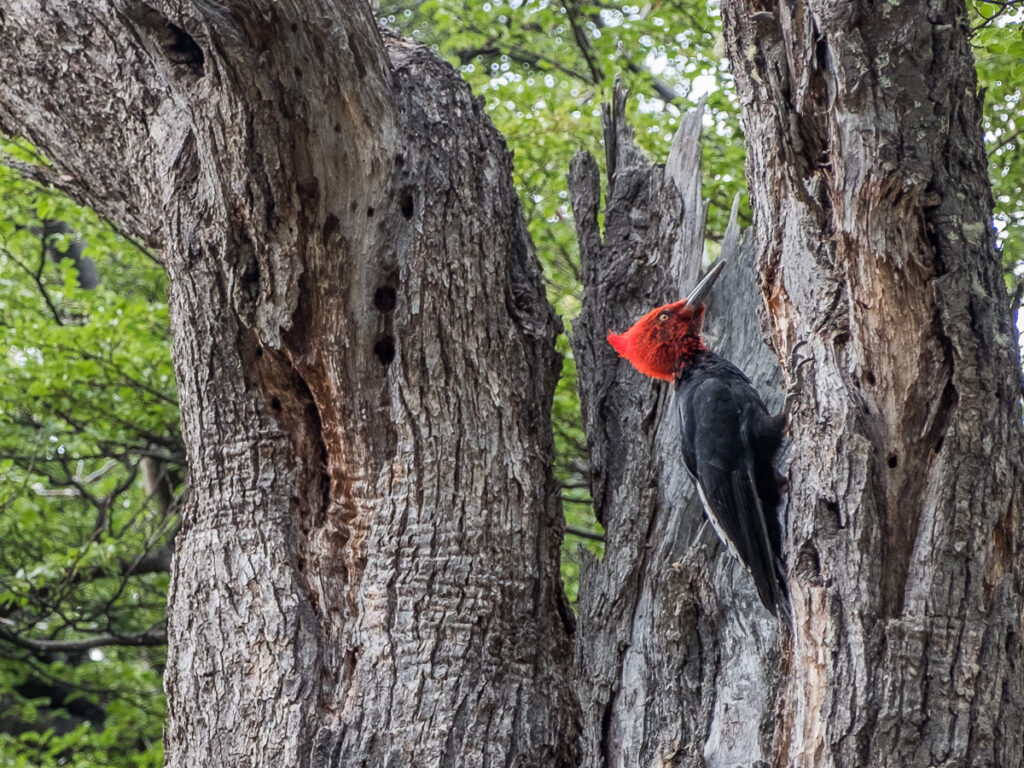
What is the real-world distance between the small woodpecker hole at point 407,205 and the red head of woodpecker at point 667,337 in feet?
3.03

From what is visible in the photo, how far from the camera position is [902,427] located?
208 cm

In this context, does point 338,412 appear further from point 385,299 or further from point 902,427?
point 902,427

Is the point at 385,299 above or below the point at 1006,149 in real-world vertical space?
below

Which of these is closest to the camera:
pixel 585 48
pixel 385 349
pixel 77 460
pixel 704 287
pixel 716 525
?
pixel 385 349

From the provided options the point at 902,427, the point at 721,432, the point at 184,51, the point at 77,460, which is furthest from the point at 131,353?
the point at 902,427

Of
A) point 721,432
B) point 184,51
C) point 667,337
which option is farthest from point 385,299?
point 721,432

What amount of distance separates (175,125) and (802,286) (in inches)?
78.6

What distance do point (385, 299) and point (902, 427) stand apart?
154cm

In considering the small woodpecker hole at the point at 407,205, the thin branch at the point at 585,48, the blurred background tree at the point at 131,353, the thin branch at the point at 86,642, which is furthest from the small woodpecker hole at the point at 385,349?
the thin branch at the point at 585,48

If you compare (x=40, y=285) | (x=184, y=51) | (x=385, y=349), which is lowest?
(x=385, y=349)

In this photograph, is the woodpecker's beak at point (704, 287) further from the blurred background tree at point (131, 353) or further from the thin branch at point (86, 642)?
the thin branch at point (86, 642)

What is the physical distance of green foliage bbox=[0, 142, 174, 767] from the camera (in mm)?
5520

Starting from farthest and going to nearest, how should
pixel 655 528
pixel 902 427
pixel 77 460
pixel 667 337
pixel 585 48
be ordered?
pixel 585 48 → pixel 77 460 → pixel 667 337 → pixel 655 528 → pixel 902 427

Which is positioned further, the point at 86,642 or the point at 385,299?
the point at 86,642
